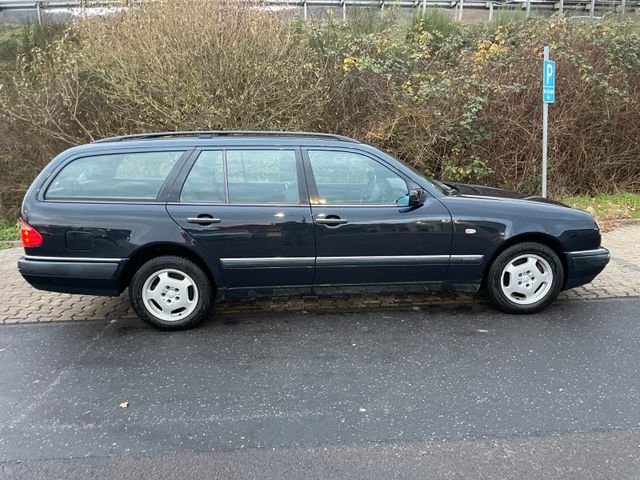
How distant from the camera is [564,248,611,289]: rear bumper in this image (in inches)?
174

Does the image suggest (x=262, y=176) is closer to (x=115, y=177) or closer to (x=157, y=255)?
(x=157, y=255)

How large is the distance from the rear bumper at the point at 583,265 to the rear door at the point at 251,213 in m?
2.25

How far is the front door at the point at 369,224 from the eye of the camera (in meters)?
4.20

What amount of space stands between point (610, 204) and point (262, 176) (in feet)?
23.4

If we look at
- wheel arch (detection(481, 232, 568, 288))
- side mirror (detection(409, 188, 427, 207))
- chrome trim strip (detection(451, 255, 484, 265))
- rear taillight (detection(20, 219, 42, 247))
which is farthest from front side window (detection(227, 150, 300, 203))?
wheel arch (detection(481, 232, 568, 288))

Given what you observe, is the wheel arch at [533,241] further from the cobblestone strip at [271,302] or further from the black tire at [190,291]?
the black tire at [190,291]

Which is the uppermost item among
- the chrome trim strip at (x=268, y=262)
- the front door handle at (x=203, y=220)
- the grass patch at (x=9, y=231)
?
the front door handle at (x=203, y=220)

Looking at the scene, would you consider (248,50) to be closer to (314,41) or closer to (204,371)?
(314,41)

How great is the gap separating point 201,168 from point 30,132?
6410mm

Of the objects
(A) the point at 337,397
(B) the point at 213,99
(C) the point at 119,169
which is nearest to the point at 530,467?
(A) the point at 337,397

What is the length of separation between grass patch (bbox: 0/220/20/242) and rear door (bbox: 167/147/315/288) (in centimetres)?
548

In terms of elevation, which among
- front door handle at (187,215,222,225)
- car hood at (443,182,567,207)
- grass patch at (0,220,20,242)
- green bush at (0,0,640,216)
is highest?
green bush at (0,0,640,216)

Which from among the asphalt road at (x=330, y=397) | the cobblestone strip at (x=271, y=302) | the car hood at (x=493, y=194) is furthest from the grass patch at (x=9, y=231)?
the car hood at (x=493, y=194)

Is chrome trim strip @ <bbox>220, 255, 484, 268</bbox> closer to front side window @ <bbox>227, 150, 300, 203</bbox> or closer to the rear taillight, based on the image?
front side window @ <bbox>227, 150, 300, 203</bbox>
